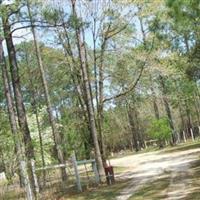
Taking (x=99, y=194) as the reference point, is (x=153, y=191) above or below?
below

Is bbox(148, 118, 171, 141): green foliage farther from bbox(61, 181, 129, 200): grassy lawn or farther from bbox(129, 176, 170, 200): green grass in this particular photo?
bbox(129, 176, 170, 200): green grass

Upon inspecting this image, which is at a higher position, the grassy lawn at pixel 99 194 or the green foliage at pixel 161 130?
the green foliage at pixel 161 130

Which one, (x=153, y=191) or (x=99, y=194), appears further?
(x=99, y=194)

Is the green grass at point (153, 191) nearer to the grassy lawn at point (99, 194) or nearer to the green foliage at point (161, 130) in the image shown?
the grassy lawn at point (99, 194)

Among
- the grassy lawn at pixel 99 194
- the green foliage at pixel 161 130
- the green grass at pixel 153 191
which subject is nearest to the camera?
the green grass at pixel 153 191

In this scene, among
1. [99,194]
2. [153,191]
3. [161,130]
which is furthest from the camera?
[161,130]

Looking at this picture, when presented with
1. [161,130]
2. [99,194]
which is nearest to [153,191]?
[99,194]

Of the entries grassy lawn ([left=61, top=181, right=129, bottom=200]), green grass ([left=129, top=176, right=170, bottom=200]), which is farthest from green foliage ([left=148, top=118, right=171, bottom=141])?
green grass ([left=129, top=176, right=170, bottom=200])

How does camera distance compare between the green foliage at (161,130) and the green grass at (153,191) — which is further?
the green foliage at (161,130)

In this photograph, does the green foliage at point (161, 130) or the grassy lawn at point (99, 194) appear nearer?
the grassy lawn at point (99, 194)

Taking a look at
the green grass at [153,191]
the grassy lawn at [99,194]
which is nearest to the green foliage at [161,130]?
the grassy lawn at [99,194]

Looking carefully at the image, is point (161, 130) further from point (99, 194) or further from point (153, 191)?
point (153, 191)

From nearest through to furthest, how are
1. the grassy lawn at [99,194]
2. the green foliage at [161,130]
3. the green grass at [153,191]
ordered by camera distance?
the green grass at [153,191] < the grassy lawn at [99,194] < the green foliage at [161,130]

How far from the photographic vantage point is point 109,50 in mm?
27594
